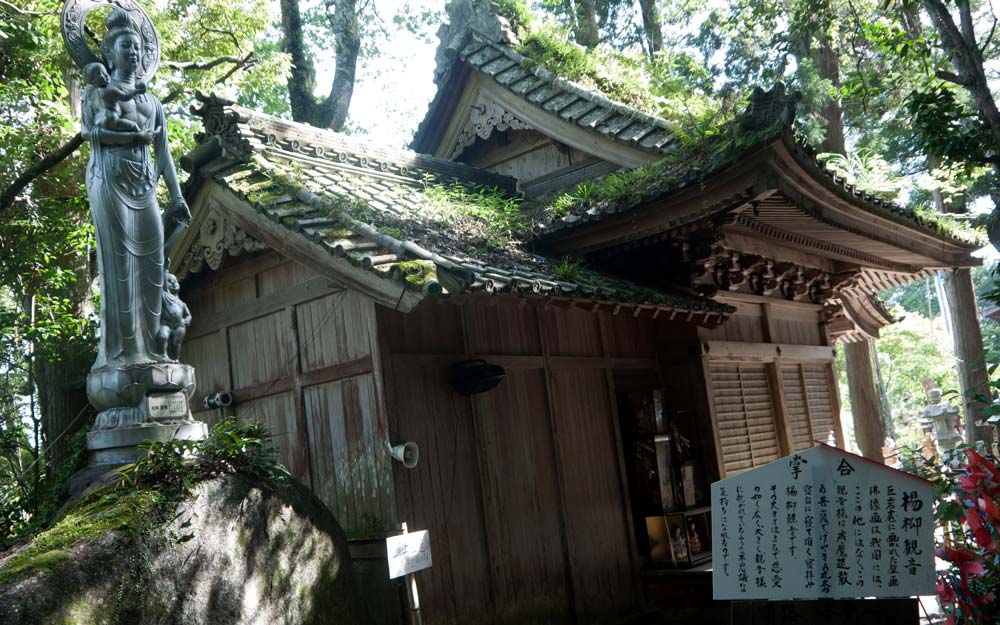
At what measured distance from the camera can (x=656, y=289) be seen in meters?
8.79

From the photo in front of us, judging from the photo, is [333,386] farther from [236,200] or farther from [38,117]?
[38,117]

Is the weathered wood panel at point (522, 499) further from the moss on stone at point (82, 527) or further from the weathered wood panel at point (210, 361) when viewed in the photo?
the moss on stone at point (82, 527)

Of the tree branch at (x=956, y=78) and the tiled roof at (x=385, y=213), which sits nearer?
the tiled roof at (x=385, y=213)

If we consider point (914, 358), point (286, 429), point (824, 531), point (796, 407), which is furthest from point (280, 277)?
point (914, 358)

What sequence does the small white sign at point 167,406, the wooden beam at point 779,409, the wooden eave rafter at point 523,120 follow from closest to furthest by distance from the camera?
the small white sign at point 167,406 → the wooden eave rafter at point 523,120 → the wooden beam at point 779,409

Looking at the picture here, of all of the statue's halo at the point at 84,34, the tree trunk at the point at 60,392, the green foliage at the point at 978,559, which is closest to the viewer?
the green foliage at the point at 978,559

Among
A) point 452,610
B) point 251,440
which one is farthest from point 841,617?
point 251,440

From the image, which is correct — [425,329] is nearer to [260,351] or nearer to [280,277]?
[280,277]

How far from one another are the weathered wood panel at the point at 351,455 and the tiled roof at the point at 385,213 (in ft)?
3.99

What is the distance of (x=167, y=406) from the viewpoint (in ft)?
19.0

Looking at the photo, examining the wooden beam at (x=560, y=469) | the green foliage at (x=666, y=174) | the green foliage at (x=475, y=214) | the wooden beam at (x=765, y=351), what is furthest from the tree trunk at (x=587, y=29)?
the wooden beam at (x=560, y=469)

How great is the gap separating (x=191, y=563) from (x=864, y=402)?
14.9m

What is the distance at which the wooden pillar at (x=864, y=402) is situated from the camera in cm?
1623

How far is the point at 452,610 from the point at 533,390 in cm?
224
